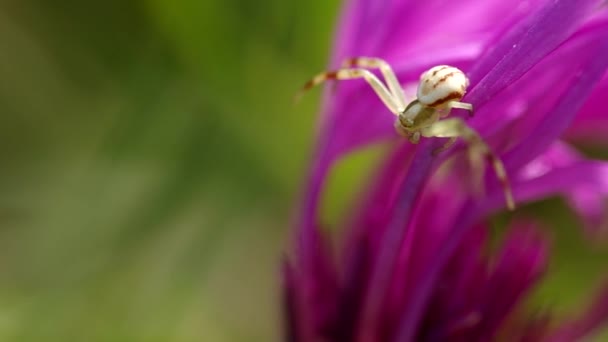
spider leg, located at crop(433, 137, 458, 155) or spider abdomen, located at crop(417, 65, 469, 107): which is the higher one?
spider abdomen, located at crop(417, 65, 469, 107)

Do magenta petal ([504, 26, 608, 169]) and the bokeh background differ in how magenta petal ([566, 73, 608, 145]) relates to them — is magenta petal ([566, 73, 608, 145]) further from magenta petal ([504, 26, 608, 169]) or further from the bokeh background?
the bokeh background

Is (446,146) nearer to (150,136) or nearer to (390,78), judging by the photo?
(390,78)

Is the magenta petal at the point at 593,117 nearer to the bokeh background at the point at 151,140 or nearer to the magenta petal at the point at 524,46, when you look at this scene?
the magenta petal at the point at 524,46

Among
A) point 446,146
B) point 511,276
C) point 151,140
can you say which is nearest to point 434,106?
point 446,146

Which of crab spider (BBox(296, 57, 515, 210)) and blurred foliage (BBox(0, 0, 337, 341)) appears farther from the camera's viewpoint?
blurred foliage (BBox(0, 0, 337, 341))

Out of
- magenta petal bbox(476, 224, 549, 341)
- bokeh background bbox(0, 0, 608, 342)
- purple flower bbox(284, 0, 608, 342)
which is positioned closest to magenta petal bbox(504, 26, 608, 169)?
purple flower bbox(284, 0, 608, 342)

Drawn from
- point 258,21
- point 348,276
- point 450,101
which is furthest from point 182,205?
point 450,101

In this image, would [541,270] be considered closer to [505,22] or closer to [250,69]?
[505,22]
